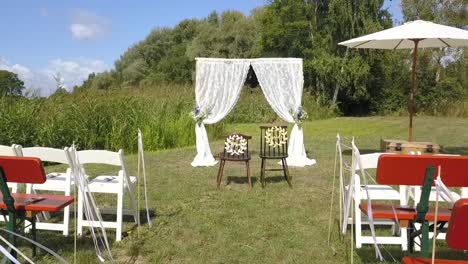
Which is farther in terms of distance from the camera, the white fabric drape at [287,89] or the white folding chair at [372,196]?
the white fabric drape at [287,89]

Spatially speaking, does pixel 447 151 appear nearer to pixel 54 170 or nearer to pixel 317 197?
pixel 317 197

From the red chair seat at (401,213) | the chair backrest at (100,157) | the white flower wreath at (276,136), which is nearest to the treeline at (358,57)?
the white flower wreath at (276,136)

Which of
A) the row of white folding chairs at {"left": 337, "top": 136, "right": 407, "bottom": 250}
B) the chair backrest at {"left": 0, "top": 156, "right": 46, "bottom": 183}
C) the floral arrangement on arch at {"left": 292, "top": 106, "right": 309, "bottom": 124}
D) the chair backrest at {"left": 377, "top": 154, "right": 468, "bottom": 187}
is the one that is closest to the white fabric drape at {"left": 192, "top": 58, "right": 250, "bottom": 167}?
the floral arrangement on arch at {"left": 292, "top": 106, "right": 309, "bottom": 124}

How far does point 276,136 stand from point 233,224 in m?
3.23

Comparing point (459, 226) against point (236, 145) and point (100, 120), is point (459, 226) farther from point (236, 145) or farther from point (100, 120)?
point (100, 120)

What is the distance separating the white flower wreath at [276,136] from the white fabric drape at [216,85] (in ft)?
5.89

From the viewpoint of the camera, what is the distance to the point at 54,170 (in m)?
9.87

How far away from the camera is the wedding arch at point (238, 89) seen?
1009 centimetres

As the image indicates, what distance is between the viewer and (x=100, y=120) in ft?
40.9

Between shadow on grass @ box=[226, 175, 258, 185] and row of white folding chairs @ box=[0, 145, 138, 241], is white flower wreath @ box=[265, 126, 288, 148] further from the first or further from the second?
row of white folding chairs @ box=[0, 145, 138, 241]

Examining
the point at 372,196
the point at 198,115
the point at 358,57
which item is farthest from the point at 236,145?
the point at 358,57

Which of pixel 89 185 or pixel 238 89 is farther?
pixel 238 89

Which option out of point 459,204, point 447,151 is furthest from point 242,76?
point 459,204

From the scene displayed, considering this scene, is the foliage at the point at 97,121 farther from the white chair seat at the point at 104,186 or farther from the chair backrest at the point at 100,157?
the chair backrest at the point at 100,157
